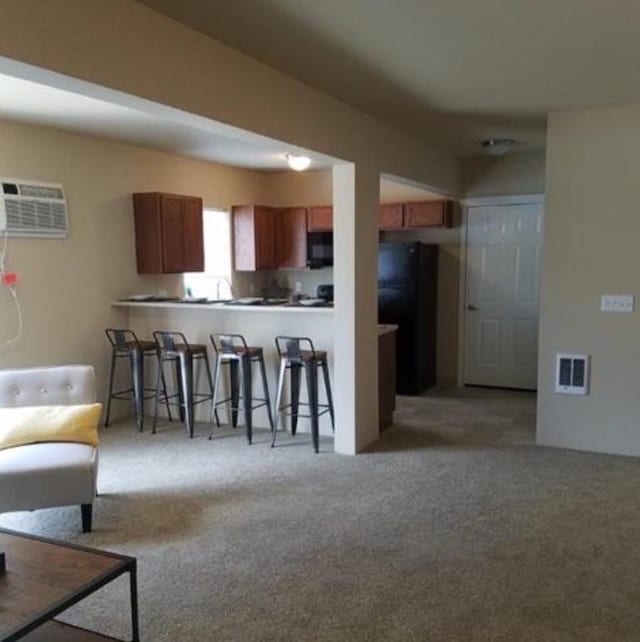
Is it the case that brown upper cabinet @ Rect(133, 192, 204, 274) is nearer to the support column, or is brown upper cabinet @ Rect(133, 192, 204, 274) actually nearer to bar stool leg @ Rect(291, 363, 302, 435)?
bar stool leg @ Rect(291, 363, 302, 435)

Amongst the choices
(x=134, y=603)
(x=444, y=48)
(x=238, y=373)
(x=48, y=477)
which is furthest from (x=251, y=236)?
(x=134, y=603)

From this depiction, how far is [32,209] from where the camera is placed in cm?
486

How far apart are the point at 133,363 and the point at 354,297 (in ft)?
6.81

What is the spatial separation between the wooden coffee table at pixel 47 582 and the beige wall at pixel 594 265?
364 centimetres

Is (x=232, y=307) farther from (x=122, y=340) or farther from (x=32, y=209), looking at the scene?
(x=32, y=209)

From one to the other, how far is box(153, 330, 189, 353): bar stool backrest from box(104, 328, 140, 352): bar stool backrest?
18 centimetres

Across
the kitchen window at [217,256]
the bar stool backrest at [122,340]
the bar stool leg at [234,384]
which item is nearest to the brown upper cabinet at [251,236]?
the kitchen window at [217,256]

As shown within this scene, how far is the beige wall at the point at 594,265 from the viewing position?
4.47m

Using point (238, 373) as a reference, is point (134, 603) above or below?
below

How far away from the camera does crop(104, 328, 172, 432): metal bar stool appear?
17.4 ft

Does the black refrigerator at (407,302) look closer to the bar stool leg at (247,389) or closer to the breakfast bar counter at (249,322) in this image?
the breakfast bar counter at (249,322)

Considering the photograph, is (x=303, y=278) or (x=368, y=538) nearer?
(x=368, y=538)

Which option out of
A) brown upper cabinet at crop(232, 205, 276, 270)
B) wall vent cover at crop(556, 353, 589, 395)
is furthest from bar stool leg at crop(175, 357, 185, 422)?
wall vent cover at crop(556, 353, 589, 395)

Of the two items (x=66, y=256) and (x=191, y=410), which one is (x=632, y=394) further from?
(x=66, y=256)
